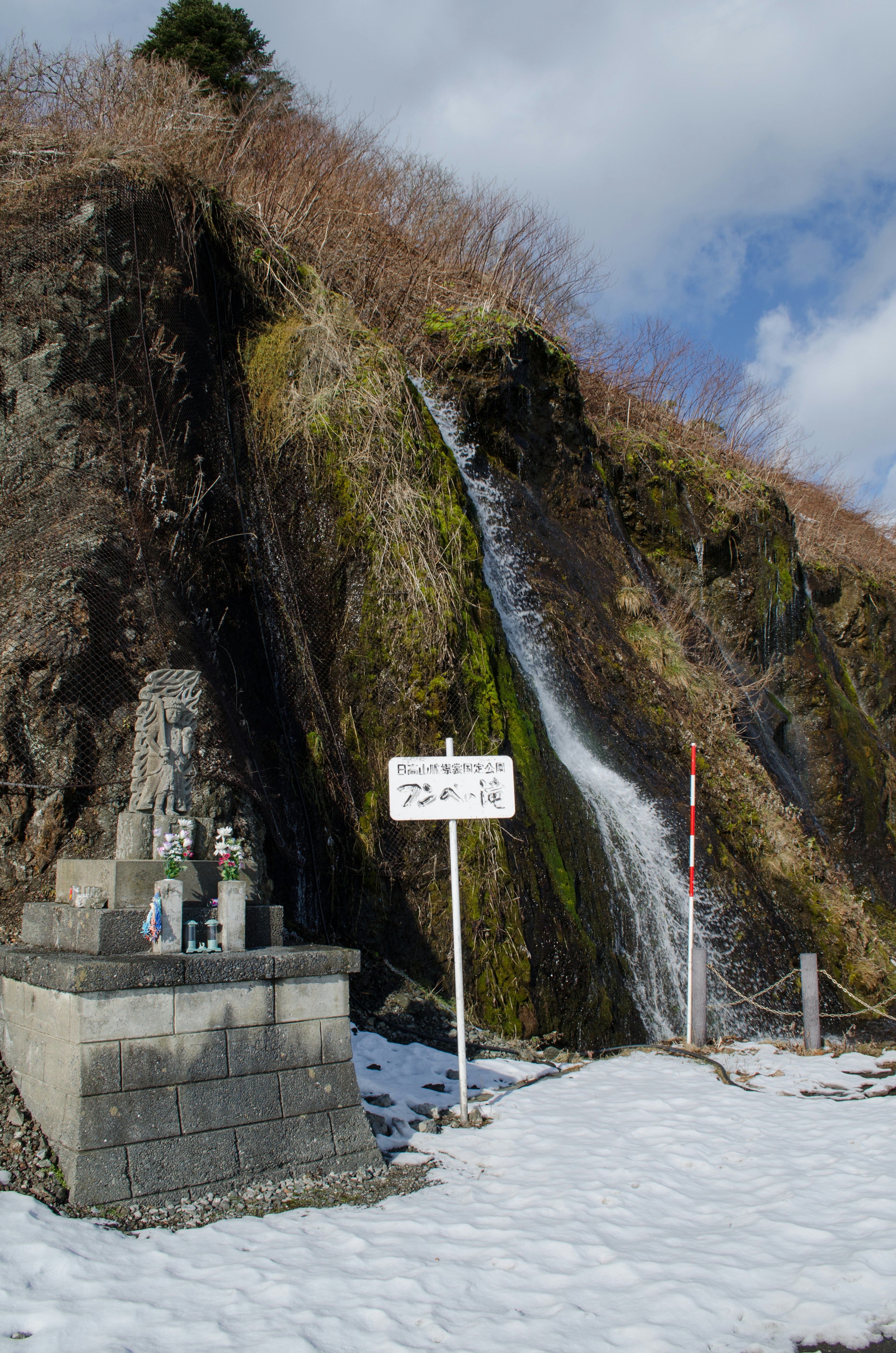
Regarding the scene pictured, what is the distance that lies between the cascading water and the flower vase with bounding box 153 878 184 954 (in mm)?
A: 5020

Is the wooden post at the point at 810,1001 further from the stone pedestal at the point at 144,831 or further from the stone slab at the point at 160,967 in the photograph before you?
the stone pedestal at the point at 144,831

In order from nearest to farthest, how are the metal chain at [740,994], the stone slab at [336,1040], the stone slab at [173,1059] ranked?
the stone slab at [173,1059]
the stone slab at [336,1040]
the metal chain at [740,994]

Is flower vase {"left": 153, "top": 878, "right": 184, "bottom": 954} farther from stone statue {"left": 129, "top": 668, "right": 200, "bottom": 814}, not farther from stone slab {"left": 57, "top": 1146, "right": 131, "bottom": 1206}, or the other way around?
stone slab {"left": 57, "top": 1146, "right": 131, "bottom": 1206}

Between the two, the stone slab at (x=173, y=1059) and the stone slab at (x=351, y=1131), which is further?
the stone slab at (x=351, y=1131)

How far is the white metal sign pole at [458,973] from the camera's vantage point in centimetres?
557

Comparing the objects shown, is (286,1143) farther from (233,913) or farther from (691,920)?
(691,920)

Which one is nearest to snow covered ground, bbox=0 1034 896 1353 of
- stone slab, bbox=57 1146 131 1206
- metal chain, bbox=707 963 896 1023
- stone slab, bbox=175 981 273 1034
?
stone slab, bbox=57 1146 131 1206

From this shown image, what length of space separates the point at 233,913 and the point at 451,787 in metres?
1.65

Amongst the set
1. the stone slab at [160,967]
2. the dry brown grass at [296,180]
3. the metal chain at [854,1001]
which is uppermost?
the dry brown grass at [296,180]

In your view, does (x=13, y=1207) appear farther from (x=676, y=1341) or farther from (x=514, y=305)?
(x=514, y=305)

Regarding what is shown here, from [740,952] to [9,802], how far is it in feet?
23.5

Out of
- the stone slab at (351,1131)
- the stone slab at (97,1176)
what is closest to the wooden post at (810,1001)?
the stone slab at (351,1131)

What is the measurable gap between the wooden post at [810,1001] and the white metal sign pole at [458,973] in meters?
3.80

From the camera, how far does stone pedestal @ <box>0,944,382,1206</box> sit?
161 inches
